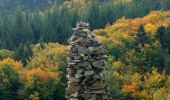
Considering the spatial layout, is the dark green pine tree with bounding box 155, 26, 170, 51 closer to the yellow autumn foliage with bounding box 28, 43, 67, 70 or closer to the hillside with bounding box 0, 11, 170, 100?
the hillside with bounding box 0, 11, 170, 100

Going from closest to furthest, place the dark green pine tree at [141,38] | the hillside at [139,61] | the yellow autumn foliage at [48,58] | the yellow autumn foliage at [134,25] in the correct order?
the hillside at [139,61], the yellow autumn foliage at [48,58], the dark green pine tree at [141,38], the yellow autumn foliage at [134,25]

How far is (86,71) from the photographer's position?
65.4 feet

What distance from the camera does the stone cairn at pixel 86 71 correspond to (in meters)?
19.9

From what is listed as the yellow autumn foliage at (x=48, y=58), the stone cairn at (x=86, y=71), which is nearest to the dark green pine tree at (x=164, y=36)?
the yellow autumn foliage at (x=48, y=58)

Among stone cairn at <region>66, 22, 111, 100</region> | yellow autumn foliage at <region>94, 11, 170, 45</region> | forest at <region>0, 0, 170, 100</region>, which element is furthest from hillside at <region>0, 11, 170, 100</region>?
stone cairn at <region>66, 22, 111, 100</region>

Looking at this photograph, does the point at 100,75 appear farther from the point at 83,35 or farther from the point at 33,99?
the point at 33,99

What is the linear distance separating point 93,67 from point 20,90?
9968 centimetres

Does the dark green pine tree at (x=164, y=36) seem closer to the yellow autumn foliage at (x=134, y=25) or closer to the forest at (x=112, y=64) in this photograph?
the forest at (x=112, y=64)

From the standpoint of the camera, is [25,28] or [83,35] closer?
[83,35]

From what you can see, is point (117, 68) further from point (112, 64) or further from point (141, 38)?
point (141, 38)

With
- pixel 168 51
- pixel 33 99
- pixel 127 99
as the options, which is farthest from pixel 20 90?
pixel 168 51

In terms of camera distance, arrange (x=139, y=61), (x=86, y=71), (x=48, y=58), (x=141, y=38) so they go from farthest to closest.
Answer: (x=141, y=38) → (x=48, y=58) → (x=139, y=61) → (x=86, y=71)

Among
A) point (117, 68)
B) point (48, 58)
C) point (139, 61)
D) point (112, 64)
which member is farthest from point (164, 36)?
point (48, 58)

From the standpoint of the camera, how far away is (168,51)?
14562 cm
